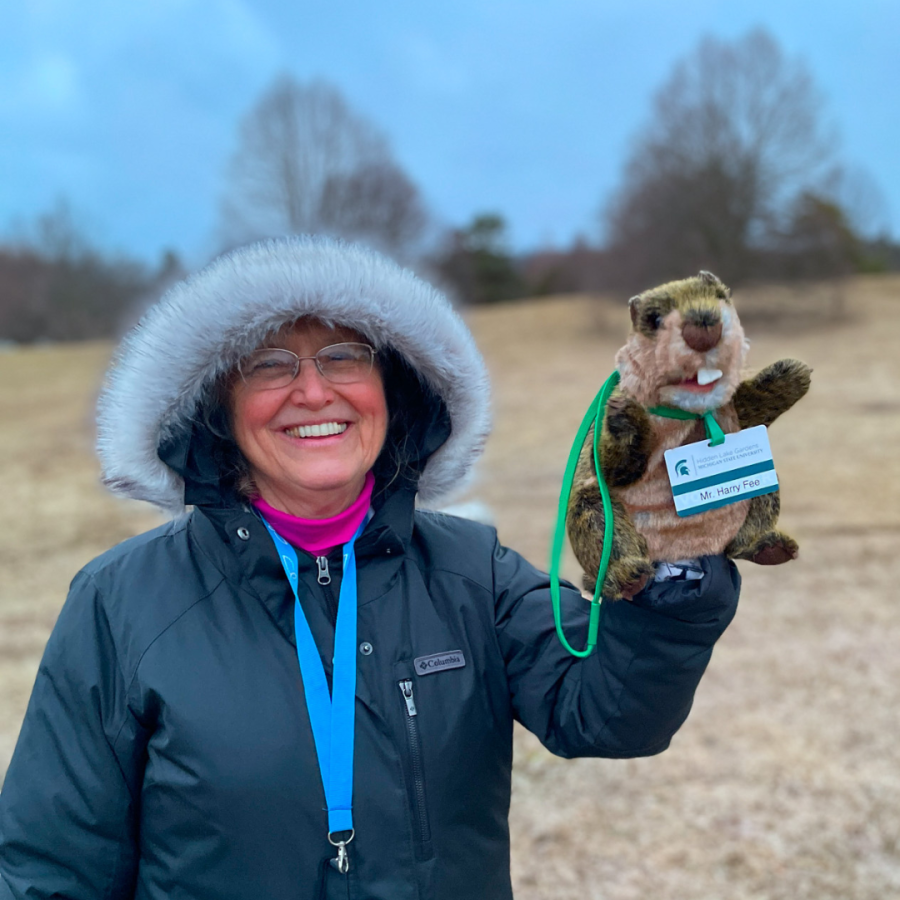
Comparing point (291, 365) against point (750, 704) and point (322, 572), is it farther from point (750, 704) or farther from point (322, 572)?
point (750, 704)

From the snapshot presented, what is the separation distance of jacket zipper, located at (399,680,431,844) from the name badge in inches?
23.1

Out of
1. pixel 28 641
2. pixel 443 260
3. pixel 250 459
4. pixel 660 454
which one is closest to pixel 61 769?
pixel 250 459

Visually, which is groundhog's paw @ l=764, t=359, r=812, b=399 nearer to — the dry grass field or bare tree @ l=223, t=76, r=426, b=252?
the dry grass field

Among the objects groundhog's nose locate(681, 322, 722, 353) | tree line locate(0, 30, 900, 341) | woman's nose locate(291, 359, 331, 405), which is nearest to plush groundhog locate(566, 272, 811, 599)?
groundhog's nose locate(681, 322, 722, 353)

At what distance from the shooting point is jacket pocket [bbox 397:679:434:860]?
1403 millimetres

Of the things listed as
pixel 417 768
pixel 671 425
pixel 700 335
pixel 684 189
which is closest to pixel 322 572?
pixel 417 768

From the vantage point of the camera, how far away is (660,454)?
128 centimetres

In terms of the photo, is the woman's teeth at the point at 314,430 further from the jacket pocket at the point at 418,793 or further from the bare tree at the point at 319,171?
the bare tree at the point at 319,171

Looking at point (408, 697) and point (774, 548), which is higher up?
point (774, 548)

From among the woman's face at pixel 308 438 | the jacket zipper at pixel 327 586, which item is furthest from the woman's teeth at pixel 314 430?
the jacket zipper at pixel 327 586

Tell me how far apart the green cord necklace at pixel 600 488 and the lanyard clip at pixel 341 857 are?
20.0 inches

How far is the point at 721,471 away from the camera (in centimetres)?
126

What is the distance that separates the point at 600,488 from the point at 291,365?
644 millimetres

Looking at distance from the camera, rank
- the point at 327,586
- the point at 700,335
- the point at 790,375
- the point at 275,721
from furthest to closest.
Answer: the point at 327,586, the point at 275,721, the point at 790,375, the point at 700,335
